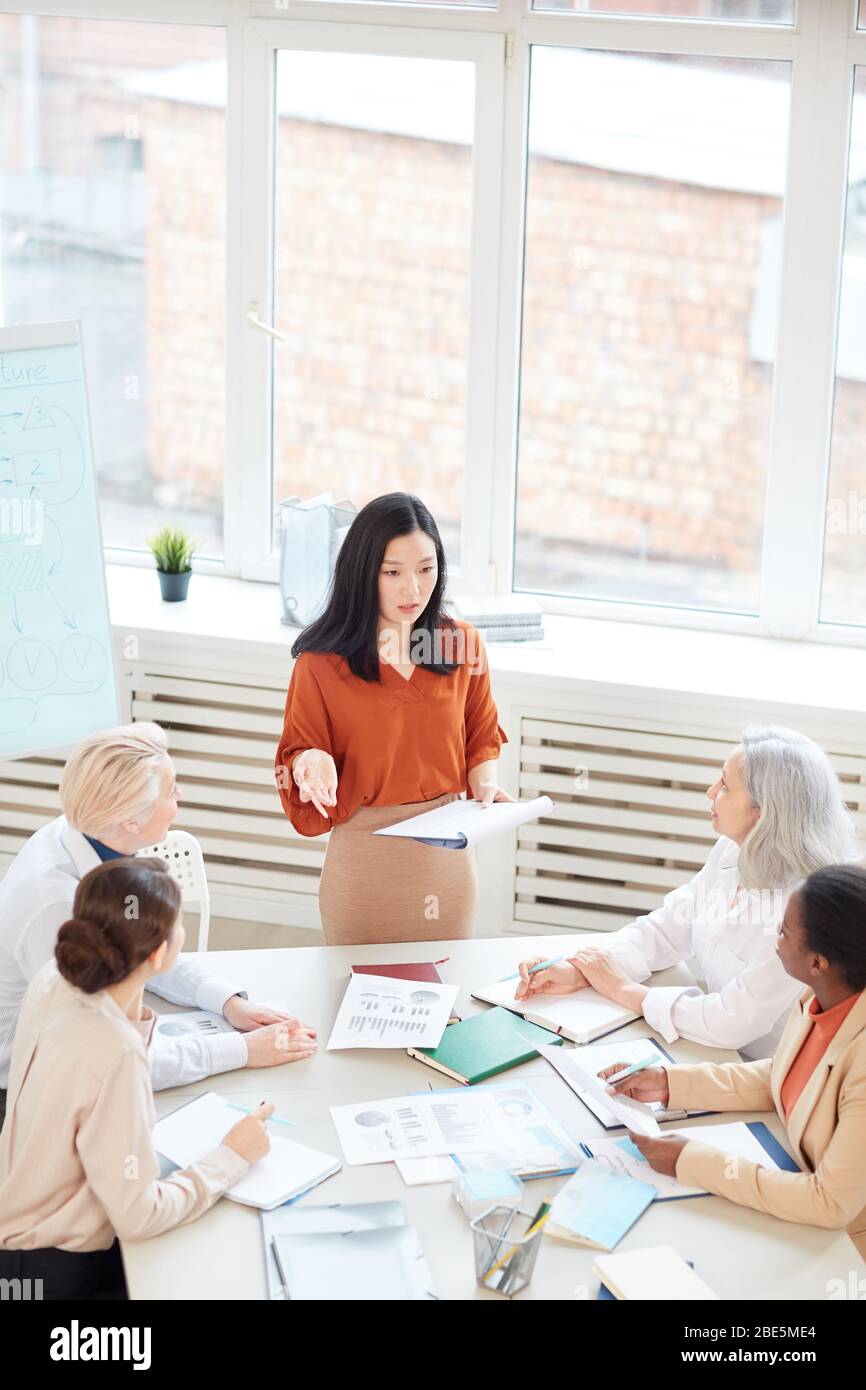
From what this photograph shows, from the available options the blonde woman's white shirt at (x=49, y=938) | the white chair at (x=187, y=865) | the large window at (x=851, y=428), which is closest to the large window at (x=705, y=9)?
the large window at (x=851, y=428)

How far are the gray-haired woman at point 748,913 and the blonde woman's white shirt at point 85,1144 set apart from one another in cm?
79

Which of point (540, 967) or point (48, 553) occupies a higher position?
point (48, 553)

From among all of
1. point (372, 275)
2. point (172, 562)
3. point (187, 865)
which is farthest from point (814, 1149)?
point (372, 275)

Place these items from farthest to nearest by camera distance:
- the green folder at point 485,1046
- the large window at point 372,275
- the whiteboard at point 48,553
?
the large window at point 372,275 < the whiteboard at point 48,553 < the green folder at point 485,1046

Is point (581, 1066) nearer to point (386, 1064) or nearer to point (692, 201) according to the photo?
point (386, 1064)

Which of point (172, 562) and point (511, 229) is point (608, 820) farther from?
point (511, 229)

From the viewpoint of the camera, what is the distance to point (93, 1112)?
1.89 m

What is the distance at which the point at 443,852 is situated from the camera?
282 centimetres

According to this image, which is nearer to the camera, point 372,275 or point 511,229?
point 511,229

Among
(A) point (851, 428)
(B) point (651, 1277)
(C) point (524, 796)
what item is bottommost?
(B) point (651, 1277)

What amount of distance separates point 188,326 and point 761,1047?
111 inches

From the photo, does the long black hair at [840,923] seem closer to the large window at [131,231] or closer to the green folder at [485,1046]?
the green folder at [485,1046]

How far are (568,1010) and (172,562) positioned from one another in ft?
7.22

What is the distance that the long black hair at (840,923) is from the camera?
6.72 feet
